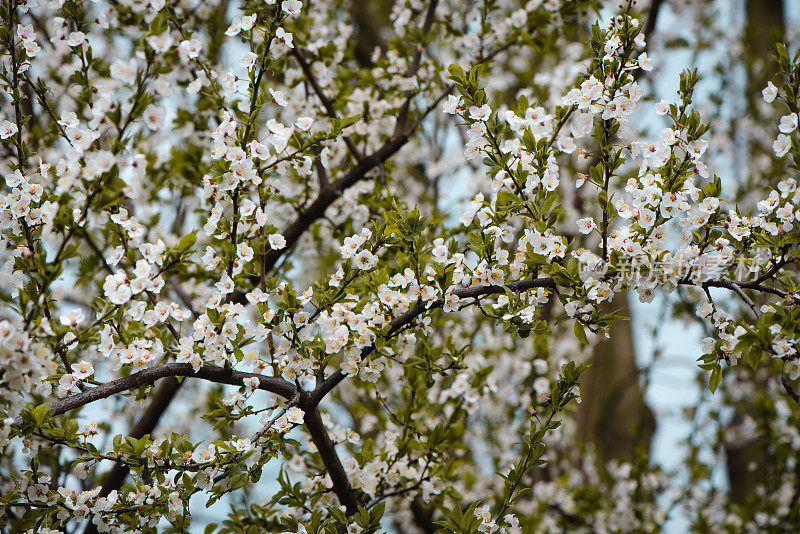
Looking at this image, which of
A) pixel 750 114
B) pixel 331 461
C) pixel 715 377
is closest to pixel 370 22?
pixel 750 114

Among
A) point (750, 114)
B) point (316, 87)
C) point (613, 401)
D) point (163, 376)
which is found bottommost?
point (163, 376)

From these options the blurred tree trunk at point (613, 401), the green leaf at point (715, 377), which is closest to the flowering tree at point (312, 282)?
the green leaf at point (715, 377)

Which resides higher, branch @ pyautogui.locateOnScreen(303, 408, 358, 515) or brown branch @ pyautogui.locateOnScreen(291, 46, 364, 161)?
brown branch @ pyautogui.locateOnScreen(291, 46, 364, 161)

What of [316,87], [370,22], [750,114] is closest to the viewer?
[316,87]

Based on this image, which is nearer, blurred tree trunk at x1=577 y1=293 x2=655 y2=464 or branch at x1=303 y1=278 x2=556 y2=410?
branch at x1=303 y1=278 x2=556 y2=410

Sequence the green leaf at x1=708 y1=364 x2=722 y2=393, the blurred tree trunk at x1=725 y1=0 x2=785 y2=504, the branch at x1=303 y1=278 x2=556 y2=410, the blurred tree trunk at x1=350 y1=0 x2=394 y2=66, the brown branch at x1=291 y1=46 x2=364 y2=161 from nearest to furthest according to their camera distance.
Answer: the green leaf at x1=708 y1=364 x2=722 y2=393 → the branch at x1=303 y1=278 x2=556 y2=410 → the brown branch at x1=291 y1=46 x2=364 y2=161 → the blurred tree trunk at x1=725 y1=0 x2=785 y2=504 → the blurred tree trunk at x1=350 y1=0 x2=394 y2=66

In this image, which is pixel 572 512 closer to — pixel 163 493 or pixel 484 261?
pixel 484 261

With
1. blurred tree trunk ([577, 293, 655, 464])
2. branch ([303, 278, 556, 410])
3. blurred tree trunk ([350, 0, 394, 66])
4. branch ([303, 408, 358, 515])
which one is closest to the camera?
branch ([303, 278, 556, 410])

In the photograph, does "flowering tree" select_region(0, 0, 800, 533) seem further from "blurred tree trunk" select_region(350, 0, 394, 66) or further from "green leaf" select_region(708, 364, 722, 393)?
"blurred tree trunk" select_region(350, 0, 394, 66)

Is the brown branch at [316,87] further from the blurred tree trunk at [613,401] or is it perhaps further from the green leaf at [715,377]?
the blurred tree trunk at [613,401]

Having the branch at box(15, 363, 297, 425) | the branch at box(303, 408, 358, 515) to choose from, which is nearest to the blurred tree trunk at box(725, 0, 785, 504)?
the branch at box(303, 408, 358, 515)

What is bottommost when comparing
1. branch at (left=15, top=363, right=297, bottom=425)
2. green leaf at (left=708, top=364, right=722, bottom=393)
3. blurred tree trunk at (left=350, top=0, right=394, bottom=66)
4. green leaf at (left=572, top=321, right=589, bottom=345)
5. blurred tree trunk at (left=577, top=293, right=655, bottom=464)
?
green leaf at (left=708, top=364, right=722, bottom=393)

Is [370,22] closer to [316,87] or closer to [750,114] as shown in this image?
[750,114]

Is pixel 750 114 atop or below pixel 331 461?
atop
